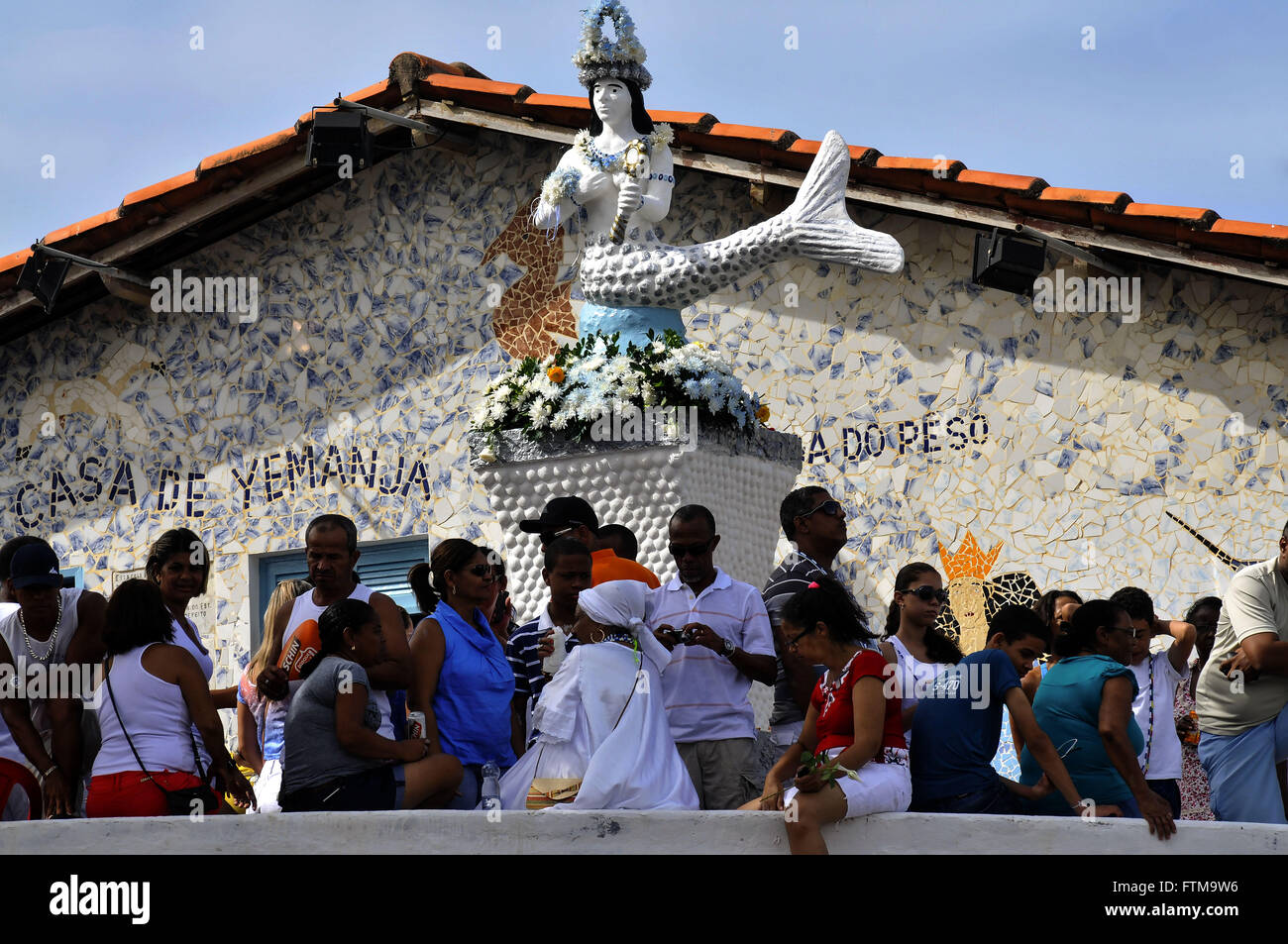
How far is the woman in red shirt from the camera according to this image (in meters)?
5.03

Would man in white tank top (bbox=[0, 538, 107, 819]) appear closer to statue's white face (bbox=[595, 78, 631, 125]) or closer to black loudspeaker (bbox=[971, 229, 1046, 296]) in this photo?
statue's white face (bbox=[595, 78, 631, 125])

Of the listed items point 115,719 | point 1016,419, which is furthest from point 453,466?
point 115,719

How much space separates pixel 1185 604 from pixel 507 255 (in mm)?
5010

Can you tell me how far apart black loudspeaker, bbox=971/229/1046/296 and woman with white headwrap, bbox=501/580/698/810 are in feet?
14.4

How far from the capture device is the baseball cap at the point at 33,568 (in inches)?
233

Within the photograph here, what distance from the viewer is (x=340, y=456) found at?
450 inches

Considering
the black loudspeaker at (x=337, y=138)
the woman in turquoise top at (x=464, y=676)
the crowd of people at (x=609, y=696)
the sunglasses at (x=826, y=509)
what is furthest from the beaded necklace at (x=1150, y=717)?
the black loudspeaker at (x=337, y=138)

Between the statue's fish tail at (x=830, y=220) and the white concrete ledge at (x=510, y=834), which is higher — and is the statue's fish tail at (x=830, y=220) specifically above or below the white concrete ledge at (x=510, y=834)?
above

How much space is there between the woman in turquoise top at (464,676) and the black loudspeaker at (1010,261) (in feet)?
14.3

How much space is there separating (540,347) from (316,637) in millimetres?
5586

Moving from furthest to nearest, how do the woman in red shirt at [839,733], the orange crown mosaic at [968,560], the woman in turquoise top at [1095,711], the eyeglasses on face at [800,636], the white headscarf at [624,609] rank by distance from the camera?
1. the orange crown mosaic at [968,560]
2. the woman in turquoise top at [1095,711]
3. the white headscarf at [624,609]
4. the eyeglasses on face at [800,636]
5. the woman in red shirt at [839,733]

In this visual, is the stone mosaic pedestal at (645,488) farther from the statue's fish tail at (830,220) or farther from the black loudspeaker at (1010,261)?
the black loudspeaker at (1010,261)

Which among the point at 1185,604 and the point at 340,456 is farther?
the point at 340,456

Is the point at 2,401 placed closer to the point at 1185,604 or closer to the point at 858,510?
the point at 858,510
